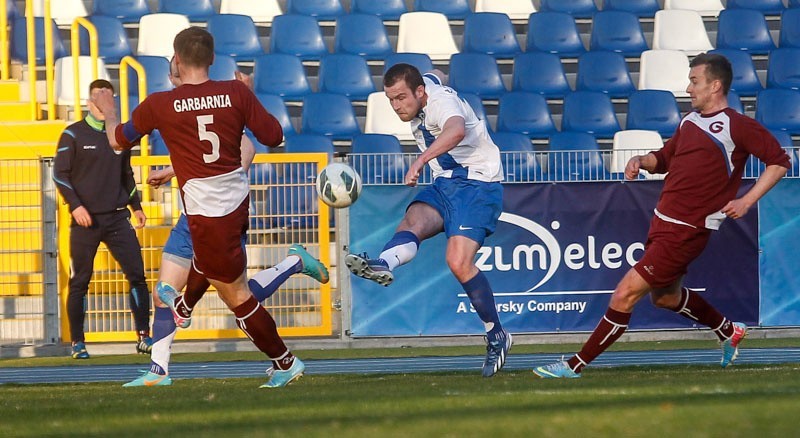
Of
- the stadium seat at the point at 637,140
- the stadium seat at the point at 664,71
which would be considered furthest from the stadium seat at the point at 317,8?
the stadium seat at the point at 637,140

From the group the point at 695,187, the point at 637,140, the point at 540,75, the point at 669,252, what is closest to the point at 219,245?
the point at 669,252

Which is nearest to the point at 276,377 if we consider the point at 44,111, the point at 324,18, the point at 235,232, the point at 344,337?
the point at 235,232

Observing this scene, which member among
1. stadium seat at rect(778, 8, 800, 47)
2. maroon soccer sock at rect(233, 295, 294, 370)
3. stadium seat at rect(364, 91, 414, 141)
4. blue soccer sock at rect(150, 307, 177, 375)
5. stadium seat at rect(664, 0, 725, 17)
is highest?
stadium seat at rect(664, 0, 725, 17)

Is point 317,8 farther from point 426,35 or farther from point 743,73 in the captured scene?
point 743,73

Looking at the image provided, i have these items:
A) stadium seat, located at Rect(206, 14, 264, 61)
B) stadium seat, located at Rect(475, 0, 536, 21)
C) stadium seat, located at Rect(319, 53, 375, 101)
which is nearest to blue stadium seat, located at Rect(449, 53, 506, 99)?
stadium seat, located at Rect(319, 53, 375, 101)

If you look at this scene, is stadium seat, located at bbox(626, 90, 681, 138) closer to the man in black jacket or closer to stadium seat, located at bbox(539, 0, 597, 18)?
stadium seat, located at bbox(539, 0, 597, 18)

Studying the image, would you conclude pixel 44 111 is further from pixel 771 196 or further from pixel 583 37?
pixel 771 196

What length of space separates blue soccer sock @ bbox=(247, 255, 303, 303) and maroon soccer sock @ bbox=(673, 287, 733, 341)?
2.67 m

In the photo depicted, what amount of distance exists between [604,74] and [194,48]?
37.9ft

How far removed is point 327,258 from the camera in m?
12.9

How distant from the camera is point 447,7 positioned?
1856 cm

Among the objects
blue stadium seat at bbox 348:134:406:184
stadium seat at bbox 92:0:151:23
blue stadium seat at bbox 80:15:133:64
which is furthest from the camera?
stadium seat at bbox 92:0:151:23

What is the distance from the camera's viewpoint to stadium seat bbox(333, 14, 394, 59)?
1764cm

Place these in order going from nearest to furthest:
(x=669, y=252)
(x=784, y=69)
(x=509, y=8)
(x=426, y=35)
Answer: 1. (x=669, y=252)
2. (x=426, y=35)
3. (x=784, y=69)
4. (x=509, y=8)
